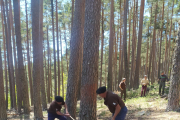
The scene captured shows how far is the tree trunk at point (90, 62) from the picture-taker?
5.86 meters

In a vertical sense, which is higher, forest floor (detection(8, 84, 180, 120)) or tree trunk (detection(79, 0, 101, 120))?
tree trunk (detection(79, 0, 101, 120))

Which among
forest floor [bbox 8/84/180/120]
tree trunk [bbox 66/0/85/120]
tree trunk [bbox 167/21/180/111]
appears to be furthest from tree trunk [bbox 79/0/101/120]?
tree trunk [bbox 167/21/180/111]

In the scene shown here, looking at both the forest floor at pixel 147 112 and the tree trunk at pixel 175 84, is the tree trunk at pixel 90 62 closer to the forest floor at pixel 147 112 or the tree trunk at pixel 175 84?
the forest floor at pixel 147 112

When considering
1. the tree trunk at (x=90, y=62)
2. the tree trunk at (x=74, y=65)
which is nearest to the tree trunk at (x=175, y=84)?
the tree trunk at (x=90, y=62)

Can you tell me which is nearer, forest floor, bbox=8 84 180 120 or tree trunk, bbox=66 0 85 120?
forest floor, bbox=8 84 180 120

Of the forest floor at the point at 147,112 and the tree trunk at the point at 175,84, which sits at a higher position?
the tree trunk at the point at 175,84

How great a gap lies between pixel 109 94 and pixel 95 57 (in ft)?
7.88

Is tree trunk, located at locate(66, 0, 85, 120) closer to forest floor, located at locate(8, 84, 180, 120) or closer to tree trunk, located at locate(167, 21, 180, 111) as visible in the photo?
forest floor, located at locate(8, 84, 180, 120)

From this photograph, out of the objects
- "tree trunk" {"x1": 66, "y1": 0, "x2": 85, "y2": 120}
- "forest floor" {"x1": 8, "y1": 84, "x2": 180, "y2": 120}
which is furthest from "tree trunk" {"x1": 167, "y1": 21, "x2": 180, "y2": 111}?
"tree trunk" {"x1": 66, "y1": 0, "x2": 85, "y2": 120}

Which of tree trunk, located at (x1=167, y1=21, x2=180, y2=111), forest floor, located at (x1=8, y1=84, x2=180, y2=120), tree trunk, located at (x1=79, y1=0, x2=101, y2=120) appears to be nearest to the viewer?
tree trunk, located at (x1=79, y1=0, x2=101, y2=120)

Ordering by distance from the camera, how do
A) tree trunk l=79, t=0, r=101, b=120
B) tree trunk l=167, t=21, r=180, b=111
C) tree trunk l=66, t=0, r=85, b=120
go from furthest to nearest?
tree trunk l=66, t=0, r=85, b=120, tree trunk l=167, t=21, r=180, b=111, tree trunk l=79, t=0, r=101, b=120

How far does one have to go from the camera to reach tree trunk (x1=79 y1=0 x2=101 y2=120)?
19.2ft

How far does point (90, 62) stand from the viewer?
588 cm

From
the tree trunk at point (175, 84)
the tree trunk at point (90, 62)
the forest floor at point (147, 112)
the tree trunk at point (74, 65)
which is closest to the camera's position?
the tree trunk at point (90, 62)
